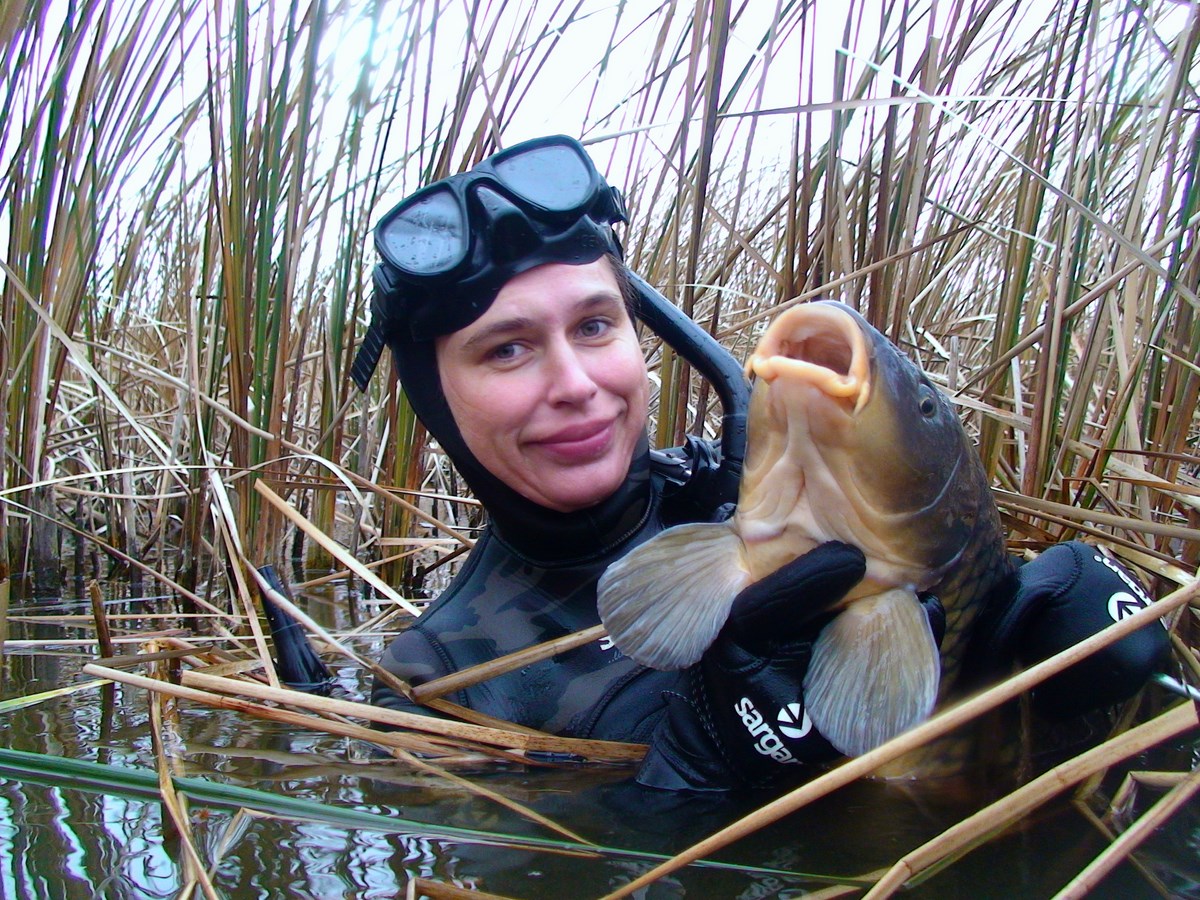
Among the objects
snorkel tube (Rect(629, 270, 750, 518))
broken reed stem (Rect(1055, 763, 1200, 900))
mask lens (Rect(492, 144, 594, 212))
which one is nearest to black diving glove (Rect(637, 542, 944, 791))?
broken reed stem (Rect(1055, 763, 1200, 900))

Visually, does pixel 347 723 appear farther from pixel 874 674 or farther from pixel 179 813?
pixel 874 674

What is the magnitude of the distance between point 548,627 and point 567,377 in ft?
1.78

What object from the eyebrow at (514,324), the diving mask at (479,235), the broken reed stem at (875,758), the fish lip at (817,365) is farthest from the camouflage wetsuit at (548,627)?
the fish lip at (817,365)

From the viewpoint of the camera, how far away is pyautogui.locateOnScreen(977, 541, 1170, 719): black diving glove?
4.95 ft

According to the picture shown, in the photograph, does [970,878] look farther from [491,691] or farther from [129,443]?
[129,443]

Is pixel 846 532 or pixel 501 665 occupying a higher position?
pixel 846 532

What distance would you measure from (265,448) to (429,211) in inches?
51.2

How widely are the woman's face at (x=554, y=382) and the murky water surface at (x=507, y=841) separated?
0.59 meters

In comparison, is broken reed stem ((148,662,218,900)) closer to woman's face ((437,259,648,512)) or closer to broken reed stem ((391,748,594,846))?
broken reed stem ((391,748,594,846))

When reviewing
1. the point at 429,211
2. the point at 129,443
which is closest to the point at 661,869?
the point at 429,211

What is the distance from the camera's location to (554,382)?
1.98m

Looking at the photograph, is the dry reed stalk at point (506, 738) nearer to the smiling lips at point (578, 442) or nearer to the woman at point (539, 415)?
the woman at point (539, 415)

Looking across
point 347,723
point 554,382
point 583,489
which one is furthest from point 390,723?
point 554,382

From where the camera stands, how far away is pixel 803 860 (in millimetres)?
1361
